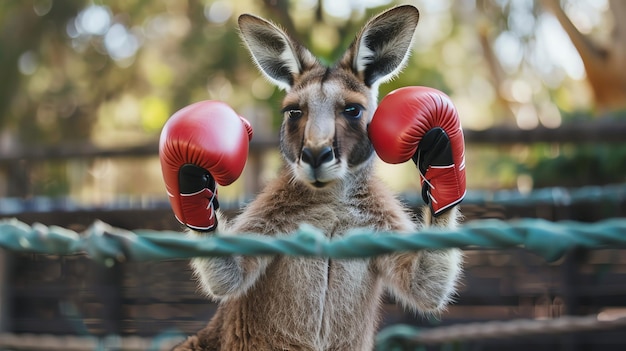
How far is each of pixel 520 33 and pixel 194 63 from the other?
5.58 m

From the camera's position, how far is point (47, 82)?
13469 millimetres

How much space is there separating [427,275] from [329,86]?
814 mm

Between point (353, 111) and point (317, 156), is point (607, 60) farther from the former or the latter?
point (317, 156)

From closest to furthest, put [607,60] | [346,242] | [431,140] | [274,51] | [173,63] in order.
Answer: [346,242] → [431,140] → [274,51] → [607,60] → [173,63]

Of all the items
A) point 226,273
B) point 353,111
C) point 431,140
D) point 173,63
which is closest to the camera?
point 431,140

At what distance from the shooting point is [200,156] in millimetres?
2352

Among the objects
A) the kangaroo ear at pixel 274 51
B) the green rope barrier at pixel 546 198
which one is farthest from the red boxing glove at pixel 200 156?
the green rope barrier at pixel 546 198

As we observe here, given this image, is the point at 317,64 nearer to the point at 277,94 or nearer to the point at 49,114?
the point at 277,94

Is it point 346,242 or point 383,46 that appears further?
point 383,46

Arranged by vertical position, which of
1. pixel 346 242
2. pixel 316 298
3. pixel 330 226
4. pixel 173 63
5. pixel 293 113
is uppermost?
pixel 346 242

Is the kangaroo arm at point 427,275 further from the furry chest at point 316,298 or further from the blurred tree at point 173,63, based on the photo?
the blurred tree at point 173,63

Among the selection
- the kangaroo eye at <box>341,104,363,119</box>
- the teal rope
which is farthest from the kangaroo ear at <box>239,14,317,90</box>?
the teal rope

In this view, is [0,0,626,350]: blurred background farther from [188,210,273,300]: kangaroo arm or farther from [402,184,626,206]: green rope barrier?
[188,210,273,300]: kangaroo arm

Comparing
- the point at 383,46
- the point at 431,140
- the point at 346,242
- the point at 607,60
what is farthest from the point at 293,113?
the point at 607,60
